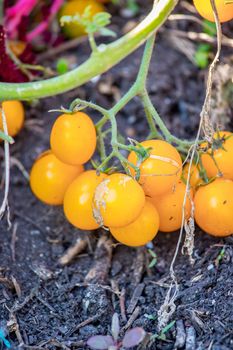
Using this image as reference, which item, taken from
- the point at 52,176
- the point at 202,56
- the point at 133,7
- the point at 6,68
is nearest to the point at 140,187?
the point at 52,176

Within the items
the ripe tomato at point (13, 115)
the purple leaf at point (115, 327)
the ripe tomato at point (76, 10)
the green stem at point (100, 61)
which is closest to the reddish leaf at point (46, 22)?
the ripe tomato at point (76, 10)

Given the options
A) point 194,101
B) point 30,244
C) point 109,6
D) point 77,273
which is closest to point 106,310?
point 77,273

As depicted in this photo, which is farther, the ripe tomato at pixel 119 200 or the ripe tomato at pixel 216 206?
the ripe tomato at pixel 216 206

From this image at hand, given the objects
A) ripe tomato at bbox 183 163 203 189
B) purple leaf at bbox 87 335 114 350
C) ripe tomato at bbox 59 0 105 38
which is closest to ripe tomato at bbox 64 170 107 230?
ripe tomato at bbox 183 163 203 189

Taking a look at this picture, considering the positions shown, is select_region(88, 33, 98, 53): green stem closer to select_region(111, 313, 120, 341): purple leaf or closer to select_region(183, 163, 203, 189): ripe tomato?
select_region(183, 163, 203, 189): ripe tomato

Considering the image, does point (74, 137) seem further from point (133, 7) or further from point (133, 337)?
point (133, 7)

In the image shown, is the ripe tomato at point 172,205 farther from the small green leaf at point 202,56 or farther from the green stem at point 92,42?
the small green leaf at point 202,56
